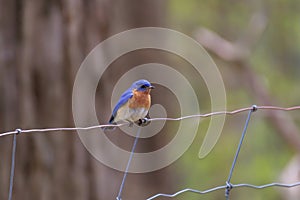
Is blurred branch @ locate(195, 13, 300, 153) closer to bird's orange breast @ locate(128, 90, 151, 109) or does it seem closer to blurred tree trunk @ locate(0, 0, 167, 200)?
blurred tree trunk @ locate(0, 0, 167, 200)

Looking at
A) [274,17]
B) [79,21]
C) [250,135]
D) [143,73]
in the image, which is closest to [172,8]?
[274,17]

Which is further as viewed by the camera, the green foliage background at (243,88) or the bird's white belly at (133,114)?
the green foliage background at (243,88)

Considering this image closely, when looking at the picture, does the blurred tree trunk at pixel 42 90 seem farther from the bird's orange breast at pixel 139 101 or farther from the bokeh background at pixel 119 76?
the bird's orange breast at pixel 139 101

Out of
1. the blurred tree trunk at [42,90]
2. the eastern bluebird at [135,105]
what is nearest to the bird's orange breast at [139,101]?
the eastern bluebird at [135,105]

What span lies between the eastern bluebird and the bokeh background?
1.02m

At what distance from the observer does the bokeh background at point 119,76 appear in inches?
139

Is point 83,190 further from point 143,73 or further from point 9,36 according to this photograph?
point 143,73

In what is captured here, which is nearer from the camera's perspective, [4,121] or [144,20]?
[4,121]

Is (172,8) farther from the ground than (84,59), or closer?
farther from the ground

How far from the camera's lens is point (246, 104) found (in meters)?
9.55

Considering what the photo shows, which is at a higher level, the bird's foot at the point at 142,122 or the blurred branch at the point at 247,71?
the blurred branch at the point at 247,71

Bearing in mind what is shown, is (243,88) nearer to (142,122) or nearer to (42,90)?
(42,90)

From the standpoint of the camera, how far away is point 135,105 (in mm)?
2568

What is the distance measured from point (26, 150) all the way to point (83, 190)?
1.54ft
